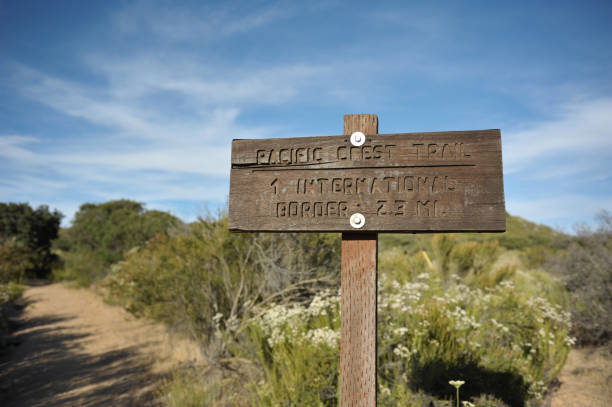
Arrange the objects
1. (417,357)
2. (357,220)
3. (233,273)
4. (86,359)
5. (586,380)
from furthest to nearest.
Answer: (86,359)
(233,273)
(586,380)
(417,357)
(357,220)

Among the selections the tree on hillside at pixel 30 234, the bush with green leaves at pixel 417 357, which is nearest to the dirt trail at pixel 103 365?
the bush with green leaves at pixel 417 357

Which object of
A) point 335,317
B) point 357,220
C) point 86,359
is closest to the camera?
point 357,220

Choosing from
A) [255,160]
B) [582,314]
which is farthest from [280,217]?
[582,314]

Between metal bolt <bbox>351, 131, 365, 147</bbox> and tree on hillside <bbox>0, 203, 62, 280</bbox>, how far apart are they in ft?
58.7

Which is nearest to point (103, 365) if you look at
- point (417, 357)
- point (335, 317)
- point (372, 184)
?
point (335, 317)

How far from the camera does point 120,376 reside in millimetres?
5230

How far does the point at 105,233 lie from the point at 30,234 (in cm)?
462

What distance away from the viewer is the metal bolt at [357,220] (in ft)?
5.70

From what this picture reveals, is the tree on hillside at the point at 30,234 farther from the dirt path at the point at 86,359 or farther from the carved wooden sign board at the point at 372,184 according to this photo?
the carved wooden sign board at the point at 372,184

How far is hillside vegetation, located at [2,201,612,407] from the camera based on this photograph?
3.28m

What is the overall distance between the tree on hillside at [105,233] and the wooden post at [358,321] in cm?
1075

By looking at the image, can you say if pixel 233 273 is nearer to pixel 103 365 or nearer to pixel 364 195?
pixel 103 365

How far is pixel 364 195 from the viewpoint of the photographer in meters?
1.75

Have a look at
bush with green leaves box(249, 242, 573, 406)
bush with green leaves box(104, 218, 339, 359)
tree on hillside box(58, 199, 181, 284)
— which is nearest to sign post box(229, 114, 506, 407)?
bush with green leaves box(249, 242, 573, 406)
